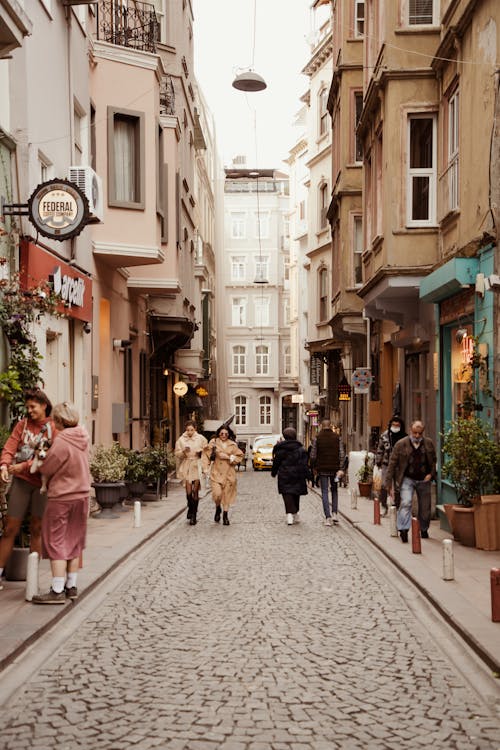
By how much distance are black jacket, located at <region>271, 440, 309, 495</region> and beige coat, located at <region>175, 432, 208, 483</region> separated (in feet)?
4.55

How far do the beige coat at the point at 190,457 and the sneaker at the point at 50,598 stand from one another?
847cm

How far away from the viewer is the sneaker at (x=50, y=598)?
9.16m

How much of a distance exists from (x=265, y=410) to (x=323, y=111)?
119 ft

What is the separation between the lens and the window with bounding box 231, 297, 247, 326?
76.6 m

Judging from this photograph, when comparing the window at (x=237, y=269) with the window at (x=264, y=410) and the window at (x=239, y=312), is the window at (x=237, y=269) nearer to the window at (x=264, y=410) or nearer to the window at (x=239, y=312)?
the window at (x=239, y=312)

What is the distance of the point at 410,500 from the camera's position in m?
14.2

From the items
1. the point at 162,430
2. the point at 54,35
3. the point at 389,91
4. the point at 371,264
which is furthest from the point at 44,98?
the point at 162,430

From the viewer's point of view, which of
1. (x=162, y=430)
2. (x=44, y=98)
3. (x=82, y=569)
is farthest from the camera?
(x=162, y=430)

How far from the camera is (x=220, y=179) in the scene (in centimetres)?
4144

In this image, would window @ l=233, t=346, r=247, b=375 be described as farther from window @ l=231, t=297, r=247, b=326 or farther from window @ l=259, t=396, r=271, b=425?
window @ l=259, t=396, r=271, b=425

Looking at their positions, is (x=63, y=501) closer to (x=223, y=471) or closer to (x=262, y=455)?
(x=223, y=471)

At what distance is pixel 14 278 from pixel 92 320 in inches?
262

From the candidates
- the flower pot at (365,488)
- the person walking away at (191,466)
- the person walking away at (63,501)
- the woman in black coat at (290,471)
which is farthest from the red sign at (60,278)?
the flower pot at (365,488)

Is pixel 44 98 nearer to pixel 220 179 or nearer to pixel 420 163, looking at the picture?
pixel 420 163
